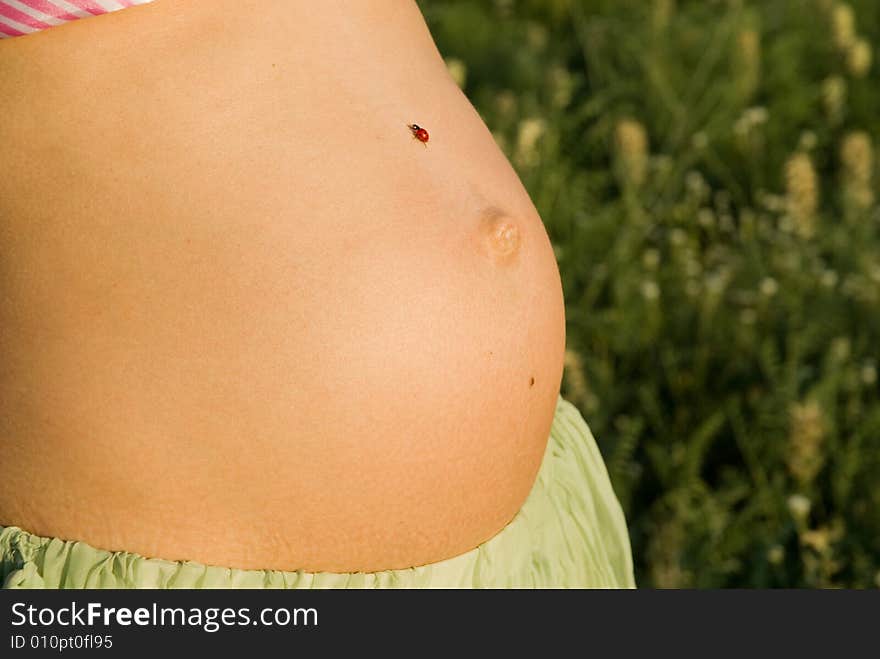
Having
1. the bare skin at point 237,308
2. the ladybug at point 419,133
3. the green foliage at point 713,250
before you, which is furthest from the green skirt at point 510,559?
the green foliage at point 713,250

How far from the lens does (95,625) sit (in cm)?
114

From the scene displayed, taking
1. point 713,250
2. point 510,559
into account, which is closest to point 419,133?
point 510,559

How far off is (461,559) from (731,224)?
175cm

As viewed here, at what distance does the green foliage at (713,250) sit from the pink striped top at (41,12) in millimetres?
1261

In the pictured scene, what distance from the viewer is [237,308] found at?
1.09 meters

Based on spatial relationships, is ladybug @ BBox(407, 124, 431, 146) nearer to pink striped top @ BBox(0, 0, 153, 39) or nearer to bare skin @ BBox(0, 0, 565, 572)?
bare skin @ BBox(0, 0, 565, 572)

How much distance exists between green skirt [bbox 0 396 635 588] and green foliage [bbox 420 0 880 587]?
556 mm

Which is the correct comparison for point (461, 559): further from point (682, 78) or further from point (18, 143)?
point (682, 78)

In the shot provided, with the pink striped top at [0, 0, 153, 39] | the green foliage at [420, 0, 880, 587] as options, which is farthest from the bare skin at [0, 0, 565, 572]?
the green foliage at [420, 0, 880, 587]

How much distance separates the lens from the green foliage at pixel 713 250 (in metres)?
2.16

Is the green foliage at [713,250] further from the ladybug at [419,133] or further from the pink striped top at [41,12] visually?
the pink striped top at [41,12]

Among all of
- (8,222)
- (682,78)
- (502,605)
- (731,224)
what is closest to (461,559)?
(502,605)

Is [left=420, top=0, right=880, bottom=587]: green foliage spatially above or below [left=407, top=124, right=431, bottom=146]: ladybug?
below

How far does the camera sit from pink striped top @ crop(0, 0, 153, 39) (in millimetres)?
1133
